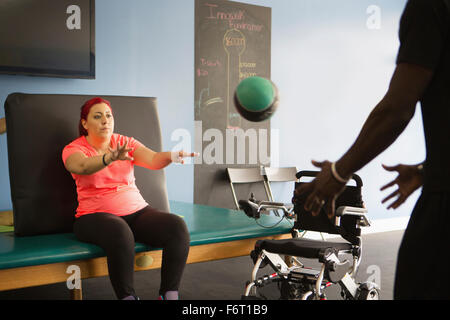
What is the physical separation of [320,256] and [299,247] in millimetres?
136

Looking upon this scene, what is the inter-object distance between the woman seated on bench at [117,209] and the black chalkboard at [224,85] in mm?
2020

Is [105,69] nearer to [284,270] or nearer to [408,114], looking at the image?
[284,270]

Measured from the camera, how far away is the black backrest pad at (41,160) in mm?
2729

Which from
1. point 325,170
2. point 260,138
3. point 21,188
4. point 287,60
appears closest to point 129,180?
point 21,188

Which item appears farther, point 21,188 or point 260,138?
point 260,138

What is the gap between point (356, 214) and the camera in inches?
111

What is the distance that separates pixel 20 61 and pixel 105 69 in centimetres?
71

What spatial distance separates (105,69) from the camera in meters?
4.16

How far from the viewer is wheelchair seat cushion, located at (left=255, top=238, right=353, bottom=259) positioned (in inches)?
104

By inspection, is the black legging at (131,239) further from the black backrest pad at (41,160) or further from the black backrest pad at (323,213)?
the black backrest pad at (323,213)

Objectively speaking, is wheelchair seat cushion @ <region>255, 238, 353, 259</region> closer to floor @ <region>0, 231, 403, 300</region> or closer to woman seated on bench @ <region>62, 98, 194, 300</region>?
woman seated on bench @ <region>62, 98, 194, 300</region>

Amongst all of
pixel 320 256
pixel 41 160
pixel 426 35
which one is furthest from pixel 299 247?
pixel 426 35

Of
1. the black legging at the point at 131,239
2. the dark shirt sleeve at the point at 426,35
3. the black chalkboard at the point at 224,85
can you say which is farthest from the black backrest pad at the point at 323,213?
the dark shirt sleeve at the point at 426,35

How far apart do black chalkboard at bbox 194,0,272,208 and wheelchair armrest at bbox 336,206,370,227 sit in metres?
2.12
